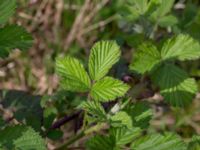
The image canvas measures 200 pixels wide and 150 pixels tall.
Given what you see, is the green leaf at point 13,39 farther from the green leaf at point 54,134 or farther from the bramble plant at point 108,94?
the green leaf at point 54,134

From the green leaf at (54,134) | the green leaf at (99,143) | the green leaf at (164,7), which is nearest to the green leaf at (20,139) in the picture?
the green leaf at (99,143)

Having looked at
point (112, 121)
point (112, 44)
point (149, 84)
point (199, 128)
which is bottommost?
point (199, 128)

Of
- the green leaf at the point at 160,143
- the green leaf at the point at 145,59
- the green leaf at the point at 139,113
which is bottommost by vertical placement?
the green leaf at the point at 160,143

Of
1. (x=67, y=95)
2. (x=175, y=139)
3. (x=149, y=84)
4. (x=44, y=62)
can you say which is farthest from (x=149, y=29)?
(x=44, y=62)

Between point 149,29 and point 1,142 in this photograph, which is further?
point 149,29

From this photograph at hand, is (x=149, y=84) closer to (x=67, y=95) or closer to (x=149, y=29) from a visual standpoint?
(x=149, y=29)

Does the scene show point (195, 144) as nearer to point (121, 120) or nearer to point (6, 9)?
point (121, 120)
